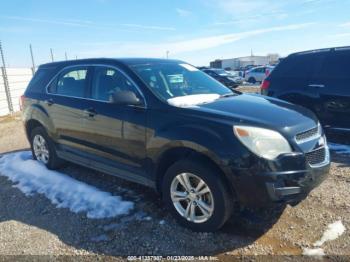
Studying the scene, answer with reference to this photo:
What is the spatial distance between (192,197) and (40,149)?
344 centimetres

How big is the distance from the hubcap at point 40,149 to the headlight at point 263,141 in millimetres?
3718

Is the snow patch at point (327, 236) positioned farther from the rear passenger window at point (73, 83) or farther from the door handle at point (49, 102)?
the door handle at point (49, 102)

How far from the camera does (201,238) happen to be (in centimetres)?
337

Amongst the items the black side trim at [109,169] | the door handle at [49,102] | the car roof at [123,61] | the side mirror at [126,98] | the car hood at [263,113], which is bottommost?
the black side trim at [109,169]

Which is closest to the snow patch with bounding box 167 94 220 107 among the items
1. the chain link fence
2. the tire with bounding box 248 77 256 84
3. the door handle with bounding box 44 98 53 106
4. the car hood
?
the car hood

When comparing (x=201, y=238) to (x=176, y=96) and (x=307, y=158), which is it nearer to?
(x=307, y=158)

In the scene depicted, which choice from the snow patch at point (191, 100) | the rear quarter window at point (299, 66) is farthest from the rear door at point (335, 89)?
the snow patch at point (191, 100)

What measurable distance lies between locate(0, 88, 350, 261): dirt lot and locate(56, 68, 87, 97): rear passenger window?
155cm

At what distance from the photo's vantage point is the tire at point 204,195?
127 inches

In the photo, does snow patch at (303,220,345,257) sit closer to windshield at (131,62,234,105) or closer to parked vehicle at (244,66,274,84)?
windshield at (131,62,234,105)

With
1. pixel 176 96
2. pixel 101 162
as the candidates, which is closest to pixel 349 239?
pixel 176 96

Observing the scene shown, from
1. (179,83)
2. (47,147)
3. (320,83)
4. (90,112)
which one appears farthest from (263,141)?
(320,83)

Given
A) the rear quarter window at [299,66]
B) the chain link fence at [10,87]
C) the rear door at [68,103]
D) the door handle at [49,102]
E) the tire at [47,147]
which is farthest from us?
the chain link fence at [10,87]

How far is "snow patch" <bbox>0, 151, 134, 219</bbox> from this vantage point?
13.5 feet
